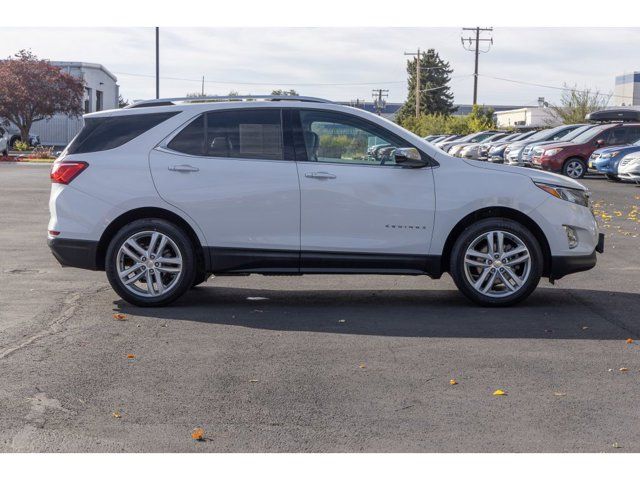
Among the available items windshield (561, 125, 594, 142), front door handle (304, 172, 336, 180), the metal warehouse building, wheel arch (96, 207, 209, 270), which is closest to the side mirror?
front door handle (304, 172, 336, 180)

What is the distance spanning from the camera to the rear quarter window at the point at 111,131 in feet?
29.2

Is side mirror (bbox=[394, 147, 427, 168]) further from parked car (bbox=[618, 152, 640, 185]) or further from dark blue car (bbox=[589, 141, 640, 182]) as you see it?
dark blue car (bbox=[589, 141, 640, 182])

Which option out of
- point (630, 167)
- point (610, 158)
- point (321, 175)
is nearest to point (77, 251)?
point (321, 175)

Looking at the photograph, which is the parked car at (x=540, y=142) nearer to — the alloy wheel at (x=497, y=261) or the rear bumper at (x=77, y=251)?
the alloy wheel at (x=497, y=261)

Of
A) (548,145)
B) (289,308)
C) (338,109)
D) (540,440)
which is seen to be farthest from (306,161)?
(548,145)

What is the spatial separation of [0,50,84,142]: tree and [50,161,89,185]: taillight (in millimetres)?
52188

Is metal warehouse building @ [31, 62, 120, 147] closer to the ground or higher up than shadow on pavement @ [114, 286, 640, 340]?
higher up

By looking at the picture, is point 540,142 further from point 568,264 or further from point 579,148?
point 568,264

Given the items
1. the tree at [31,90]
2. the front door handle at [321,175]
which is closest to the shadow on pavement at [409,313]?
the front door handle at [321,175]

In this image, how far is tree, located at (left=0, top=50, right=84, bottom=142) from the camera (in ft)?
192

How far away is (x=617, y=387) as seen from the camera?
6062 mm

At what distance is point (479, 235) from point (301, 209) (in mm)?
1560

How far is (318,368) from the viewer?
6543 mm

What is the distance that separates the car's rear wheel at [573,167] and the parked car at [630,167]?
3.60 meters
